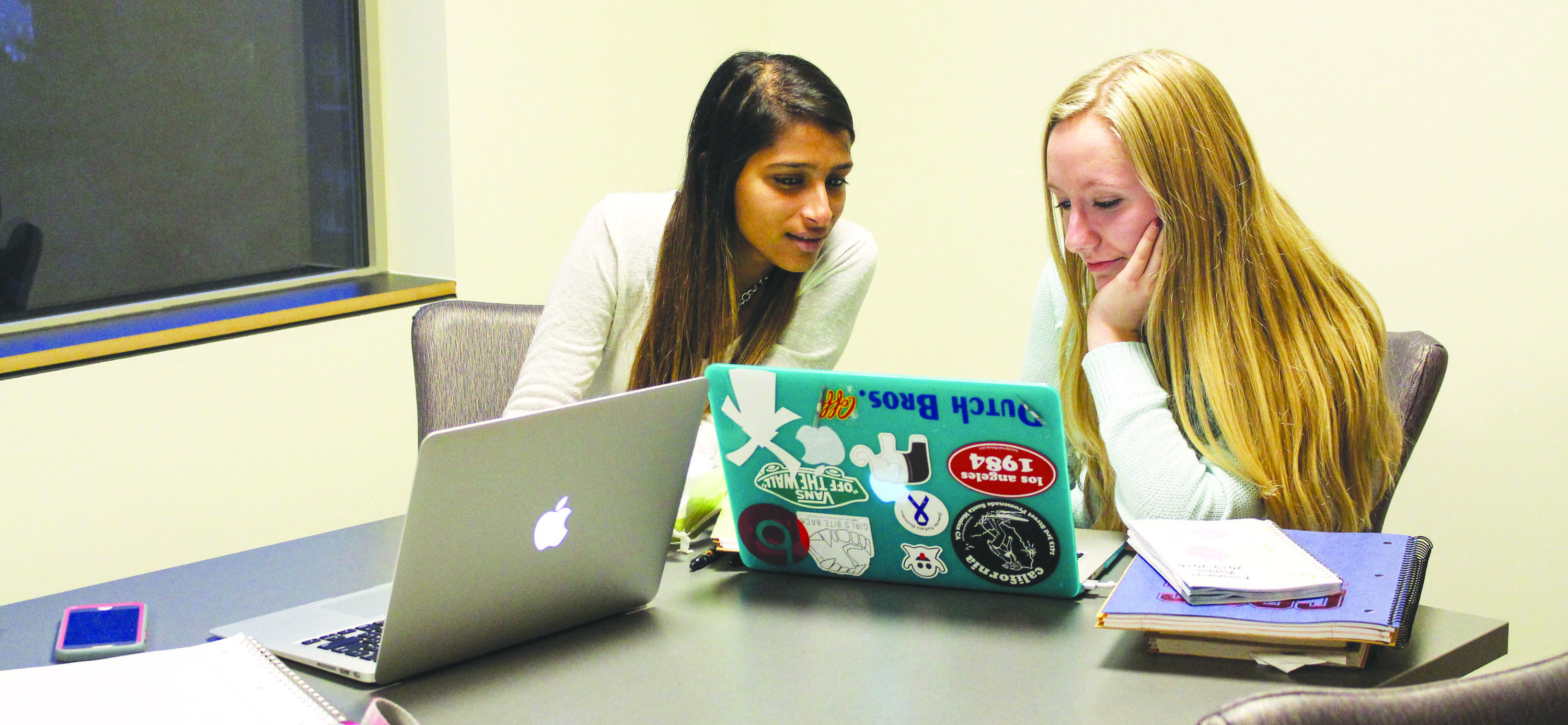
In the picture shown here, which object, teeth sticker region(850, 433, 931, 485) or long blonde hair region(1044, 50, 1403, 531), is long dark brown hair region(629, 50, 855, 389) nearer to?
long blonde hair region(1044, 50, 1403, 531)

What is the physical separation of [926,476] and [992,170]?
202cm

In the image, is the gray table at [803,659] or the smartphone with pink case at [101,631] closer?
the gray table at [803,659]

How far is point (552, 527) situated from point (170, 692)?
30 centimetres

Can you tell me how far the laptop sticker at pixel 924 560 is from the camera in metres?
1.17

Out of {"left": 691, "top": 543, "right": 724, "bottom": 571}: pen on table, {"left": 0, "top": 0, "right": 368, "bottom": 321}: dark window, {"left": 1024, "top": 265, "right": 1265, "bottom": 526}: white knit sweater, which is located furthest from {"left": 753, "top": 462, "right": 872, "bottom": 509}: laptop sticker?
{"left": 0, "top": 0, "right": 368, "bottom": 321}: dark window

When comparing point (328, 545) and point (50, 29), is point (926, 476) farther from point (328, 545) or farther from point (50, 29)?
point (50, 29)

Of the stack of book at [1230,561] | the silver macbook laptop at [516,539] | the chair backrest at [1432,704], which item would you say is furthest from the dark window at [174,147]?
the chair backrest at [1432,704]

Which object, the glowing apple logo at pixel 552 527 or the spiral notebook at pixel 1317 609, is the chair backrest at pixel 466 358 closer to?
the glowing apple logo at pixel 552 527

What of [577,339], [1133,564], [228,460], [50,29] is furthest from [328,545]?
[50,29]

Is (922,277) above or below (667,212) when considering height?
below

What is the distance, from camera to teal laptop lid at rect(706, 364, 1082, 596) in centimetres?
110

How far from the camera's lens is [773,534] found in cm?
122

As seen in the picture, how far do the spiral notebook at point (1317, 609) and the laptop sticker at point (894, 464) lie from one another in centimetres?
20

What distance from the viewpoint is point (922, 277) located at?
3.24m
